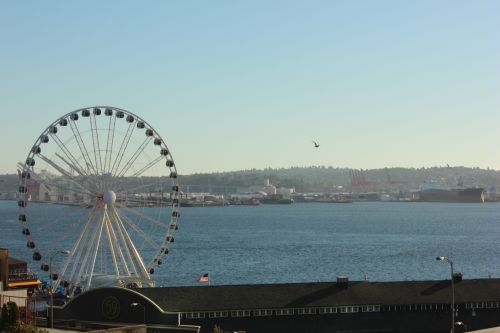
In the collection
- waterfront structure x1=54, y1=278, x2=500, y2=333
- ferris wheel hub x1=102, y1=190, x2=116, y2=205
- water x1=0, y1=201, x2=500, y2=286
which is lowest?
water x1=0, y1=201, x2=500, y2=286

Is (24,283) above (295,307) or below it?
below

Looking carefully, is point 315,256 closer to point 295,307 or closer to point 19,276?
point 19,276

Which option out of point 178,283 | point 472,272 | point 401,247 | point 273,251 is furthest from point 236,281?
point 401,247

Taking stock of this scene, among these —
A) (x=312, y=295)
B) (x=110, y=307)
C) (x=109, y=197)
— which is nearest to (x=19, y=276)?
(x=109, y=197)

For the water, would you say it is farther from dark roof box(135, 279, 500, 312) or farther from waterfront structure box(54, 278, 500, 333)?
waterfront structure box(54, 278, 500, 333)

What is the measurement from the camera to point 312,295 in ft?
177

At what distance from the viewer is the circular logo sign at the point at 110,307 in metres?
52.1

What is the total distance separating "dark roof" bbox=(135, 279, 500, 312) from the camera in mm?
52531

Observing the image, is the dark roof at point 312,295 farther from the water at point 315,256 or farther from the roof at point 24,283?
the water at point 315,256

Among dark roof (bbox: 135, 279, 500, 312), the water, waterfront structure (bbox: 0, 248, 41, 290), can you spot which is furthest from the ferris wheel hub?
the water

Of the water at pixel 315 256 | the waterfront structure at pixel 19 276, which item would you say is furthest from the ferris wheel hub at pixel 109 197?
the water at pixel 315 256

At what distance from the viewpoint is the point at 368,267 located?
12200 centimetres

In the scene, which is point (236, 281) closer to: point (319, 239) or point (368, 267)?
point (368, 267)

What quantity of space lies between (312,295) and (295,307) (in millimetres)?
1622
